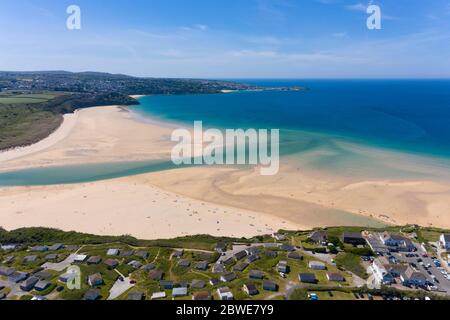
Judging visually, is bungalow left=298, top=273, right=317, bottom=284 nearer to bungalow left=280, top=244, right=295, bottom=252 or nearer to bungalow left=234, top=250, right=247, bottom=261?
bungalow left=280, top=244, right=295, bottom=252

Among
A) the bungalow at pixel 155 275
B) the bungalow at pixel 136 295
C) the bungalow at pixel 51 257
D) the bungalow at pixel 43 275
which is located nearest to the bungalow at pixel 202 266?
the bungalow at pixel 155 275

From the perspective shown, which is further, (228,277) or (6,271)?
(6,271)

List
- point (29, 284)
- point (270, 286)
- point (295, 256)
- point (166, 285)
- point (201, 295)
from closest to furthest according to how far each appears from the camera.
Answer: point (201, 295) → point (270, 286) → point (29, 284) → point (166, 285) → point (295, 256)

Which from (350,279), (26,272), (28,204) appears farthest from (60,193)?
(350,279)

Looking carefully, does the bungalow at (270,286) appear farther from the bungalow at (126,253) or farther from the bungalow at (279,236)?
the bungalow at (126,253)

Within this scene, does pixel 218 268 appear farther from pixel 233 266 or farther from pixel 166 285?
pixel 166 285

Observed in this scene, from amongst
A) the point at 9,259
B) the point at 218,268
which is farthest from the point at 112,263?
the point at 9,259
